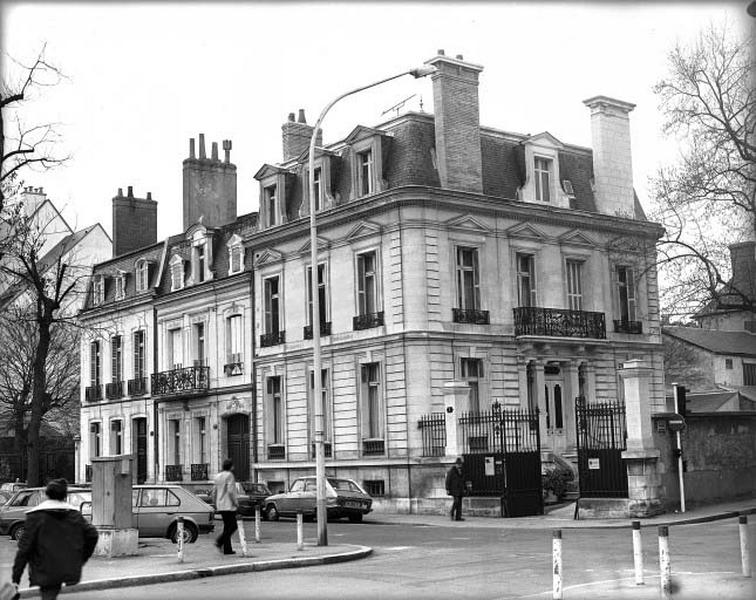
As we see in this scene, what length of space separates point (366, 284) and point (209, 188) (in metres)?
15.9

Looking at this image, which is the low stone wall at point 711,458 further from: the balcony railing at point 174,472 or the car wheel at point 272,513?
the balcony railing at point 174,472

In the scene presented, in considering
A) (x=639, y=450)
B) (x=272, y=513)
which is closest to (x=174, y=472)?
(x=272, y=513)

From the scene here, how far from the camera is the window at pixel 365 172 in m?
38.3

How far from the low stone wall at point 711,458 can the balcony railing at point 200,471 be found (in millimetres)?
22819

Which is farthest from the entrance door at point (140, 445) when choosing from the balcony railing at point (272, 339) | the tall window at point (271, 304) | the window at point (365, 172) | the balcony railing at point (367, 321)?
the window at point (365, 172)

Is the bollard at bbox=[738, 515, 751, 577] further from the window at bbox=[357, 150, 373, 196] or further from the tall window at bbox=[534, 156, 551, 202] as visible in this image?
the tall window at bbox=[534, 156, 551, 202]

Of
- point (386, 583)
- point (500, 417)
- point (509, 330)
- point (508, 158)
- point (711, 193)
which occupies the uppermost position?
point (508, 158)

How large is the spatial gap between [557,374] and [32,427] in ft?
59.9

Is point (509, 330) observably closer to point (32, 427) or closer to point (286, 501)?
point (286, 501)

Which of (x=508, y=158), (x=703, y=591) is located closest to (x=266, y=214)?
(x=508, y=158)

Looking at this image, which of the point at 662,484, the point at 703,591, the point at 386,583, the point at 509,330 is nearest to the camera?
the point at 703,591

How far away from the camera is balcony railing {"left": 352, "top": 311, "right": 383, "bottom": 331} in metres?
Result: 37.2

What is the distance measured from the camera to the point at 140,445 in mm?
51625

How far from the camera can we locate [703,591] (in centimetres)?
1349
